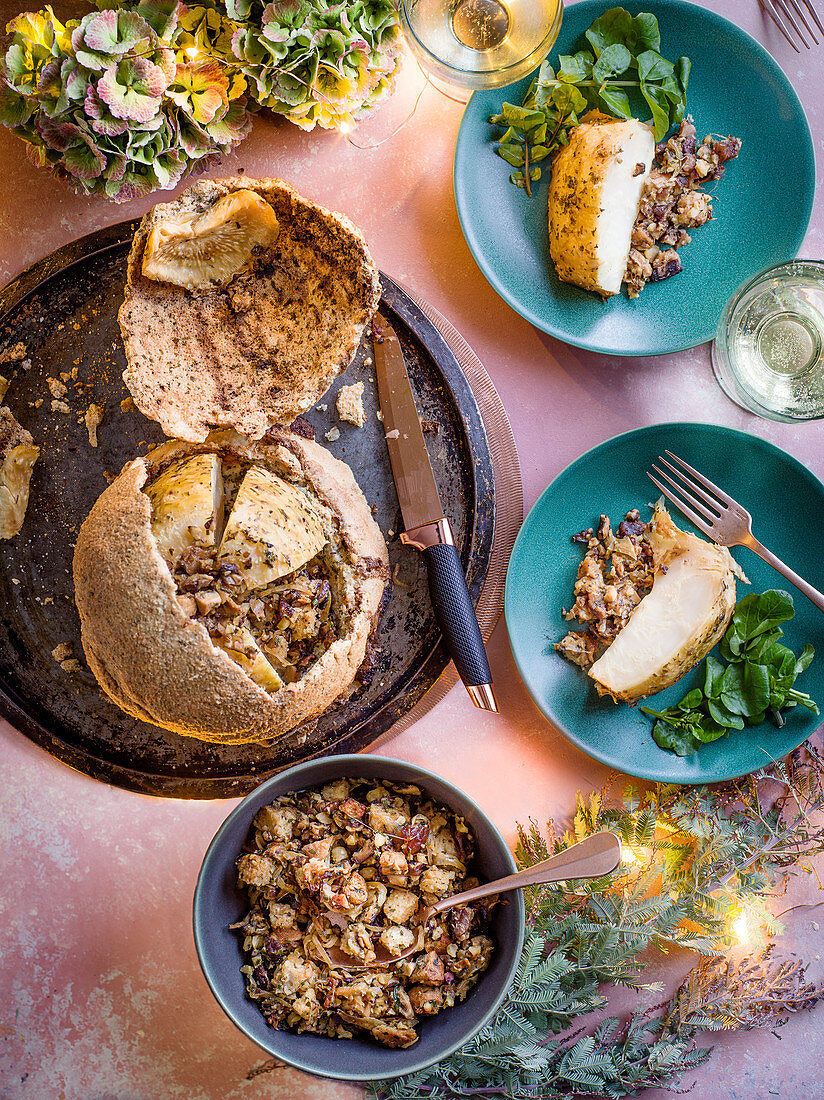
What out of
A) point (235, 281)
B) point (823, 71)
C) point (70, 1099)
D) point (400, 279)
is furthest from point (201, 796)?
point (823, 71)

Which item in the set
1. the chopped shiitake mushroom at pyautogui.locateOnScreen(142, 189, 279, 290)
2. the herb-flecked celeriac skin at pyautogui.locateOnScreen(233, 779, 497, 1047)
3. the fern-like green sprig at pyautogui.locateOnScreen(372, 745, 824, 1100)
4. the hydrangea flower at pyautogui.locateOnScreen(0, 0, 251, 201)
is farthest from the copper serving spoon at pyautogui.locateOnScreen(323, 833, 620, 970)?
the hydrangea flower at pyautogui.locateOnScreen(0, 0, 251, 201)

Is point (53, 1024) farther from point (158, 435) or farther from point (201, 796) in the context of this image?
point (158, 435)

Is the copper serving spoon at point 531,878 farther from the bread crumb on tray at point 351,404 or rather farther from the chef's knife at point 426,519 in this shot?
the bread crumb on tray at point 351,404

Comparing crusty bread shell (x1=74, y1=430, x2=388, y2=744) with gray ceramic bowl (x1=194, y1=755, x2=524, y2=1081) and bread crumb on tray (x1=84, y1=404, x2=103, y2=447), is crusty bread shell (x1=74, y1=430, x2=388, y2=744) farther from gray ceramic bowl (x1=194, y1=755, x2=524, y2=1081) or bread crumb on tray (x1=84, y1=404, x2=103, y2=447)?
bread crumb on tray (x1=84, y1=404, x2=103, y2=447)

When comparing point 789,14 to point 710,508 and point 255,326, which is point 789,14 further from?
point 255,326

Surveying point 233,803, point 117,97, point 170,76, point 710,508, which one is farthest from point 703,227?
point 233,803

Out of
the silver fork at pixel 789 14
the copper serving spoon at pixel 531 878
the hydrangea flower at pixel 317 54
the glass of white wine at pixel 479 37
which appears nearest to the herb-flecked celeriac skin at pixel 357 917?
the copper serving spoon at pixel 531 878
